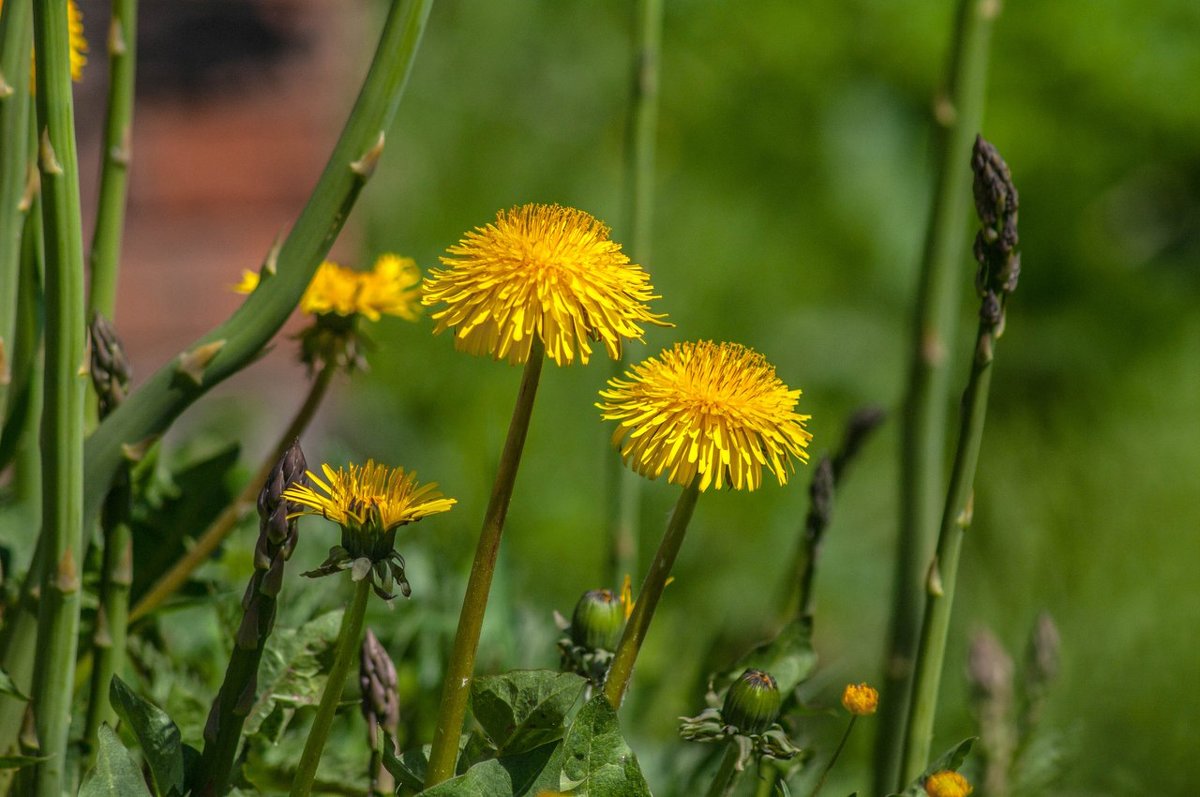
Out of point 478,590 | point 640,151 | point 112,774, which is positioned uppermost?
point 640,151

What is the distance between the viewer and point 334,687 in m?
0.58

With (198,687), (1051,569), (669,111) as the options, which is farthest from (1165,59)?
(198,687)

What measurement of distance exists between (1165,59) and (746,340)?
3.12 ft

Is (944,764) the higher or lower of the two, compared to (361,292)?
lower

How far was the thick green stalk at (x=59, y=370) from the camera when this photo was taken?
62 centimetres

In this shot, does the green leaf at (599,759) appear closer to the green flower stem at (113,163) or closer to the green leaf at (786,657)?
the green leaf at (786,657)

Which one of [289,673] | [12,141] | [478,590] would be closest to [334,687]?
[478,590]

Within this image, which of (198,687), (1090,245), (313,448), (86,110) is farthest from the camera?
(1090,245)

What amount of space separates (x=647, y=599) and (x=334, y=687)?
13 centimetres

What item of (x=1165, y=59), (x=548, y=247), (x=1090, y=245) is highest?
(x=1165, y=59)

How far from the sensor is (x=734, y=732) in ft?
2.02

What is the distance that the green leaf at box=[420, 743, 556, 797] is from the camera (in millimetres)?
564

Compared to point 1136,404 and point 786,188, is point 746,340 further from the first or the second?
point 1136,404

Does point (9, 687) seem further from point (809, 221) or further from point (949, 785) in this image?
point (809, 221)
